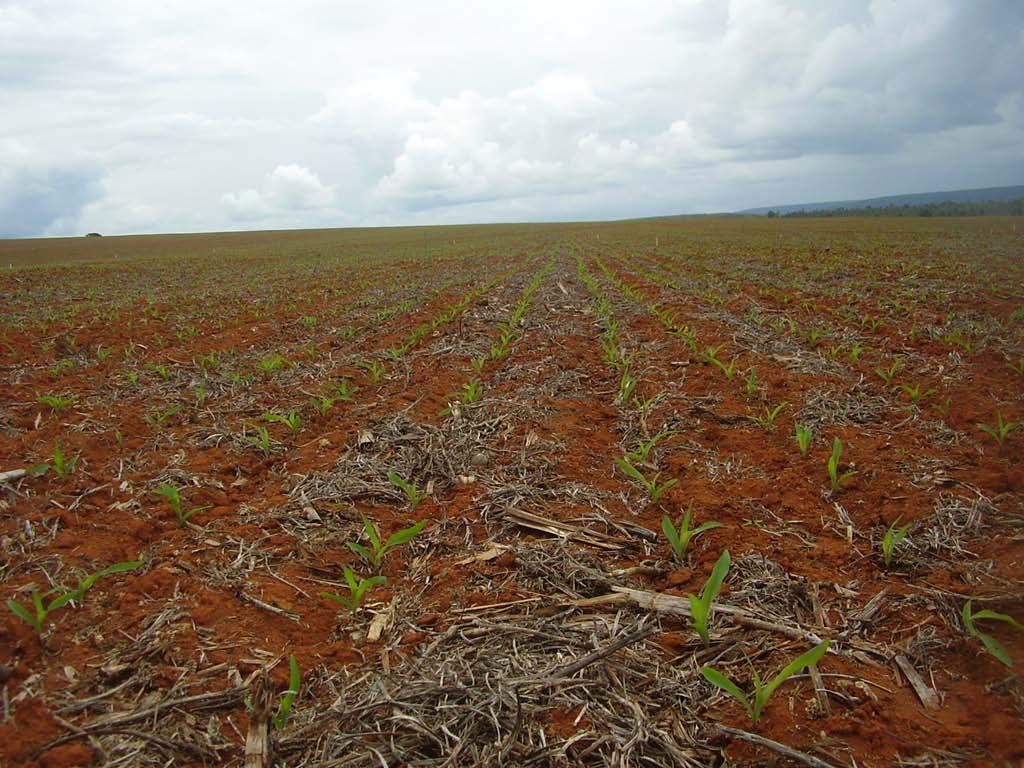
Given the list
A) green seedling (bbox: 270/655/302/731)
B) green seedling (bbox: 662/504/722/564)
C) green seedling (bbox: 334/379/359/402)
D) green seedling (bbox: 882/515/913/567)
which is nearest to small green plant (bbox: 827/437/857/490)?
green seedling (bbox: 882/515/913/567)

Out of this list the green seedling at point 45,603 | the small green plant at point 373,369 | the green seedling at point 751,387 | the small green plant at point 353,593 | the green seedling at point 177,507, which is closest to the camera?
the green seedling at point 45,603

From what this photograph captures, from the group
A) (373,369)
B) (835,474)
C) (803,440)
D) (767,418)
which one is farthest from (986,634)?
(373,369)

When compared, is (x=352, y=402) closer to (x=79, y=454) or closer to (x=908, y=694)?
(x=79, y=454)

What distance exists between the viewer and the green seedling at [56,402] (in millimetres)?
4954

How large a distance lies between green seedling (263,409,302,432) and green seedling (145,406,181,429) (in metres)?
0.83

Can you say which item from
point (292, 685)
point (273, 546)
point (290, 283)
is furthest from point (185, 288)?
point (292, 685)

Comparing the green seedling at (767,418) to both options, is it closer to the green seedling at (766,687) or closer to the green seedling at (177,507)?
the green seedling at (766,687)

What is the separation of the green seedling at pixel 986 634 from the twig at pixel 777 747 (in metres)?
0.80

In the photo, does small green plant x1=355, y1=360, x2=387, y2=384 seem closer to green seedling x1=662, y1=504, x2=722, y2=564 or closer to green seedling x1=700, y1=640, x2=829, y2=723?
green seedling x1=662, y1=504, x2=722, y2=564

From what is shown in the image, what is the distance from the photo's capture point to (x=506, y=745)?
1715 millimetres

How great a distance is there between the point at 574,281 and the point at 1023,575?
1278 centimetres

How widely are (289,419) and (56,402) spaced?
224cm

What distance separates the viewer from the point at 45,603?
2436mm

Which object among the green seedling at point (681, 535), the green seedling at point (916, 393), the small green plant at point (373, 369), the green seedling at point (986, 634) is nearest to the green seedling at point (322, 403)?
the small green plant at point (373, 369)
